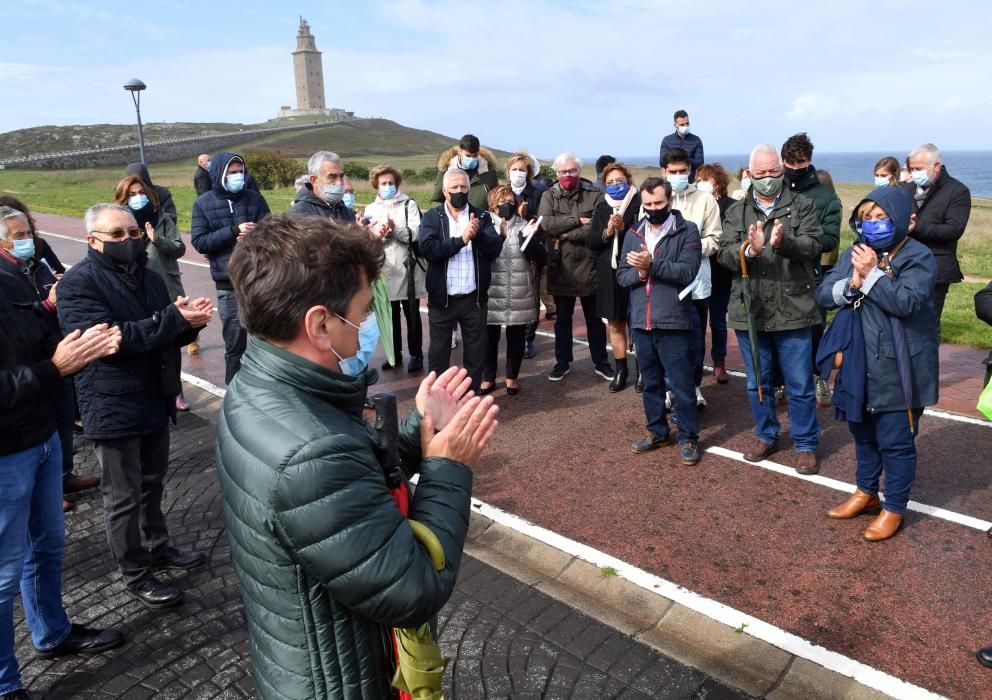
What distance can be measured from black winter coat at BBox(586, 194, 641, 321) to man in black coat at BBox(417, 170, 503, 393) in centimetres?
99

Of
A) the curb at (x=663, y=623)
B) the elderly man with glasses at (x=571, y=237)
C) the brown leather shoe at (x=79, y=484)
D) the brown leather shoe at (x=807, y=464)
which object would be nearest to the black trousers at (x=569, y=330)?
the elderly man with glasses at (x=571, y=237)

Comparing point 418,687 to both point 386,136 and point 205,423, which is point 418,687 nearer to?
point 205,423

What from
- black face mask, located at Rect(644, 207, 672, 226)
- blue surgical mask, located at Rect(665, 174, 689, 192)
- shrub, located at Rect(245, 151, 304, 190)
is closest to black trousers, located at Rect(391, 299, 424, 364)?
blue surgical mask, located at Rect(665, 174, 689, 192)

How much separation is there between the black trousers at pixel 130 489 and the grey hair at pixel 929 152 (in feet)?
22.8

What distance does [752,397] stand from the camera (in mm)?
6219

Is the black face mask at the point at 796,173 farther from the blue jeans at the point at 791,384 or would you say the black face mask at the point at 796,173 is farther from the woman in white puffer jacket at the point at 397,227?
the woman in white puffer jacket at the point at 397,227

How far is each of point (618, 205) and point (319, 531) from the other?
628 centimetres

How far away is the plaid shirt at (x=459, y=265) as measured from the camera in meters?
7.28

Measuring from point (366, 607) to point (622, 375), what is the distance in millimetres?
6310

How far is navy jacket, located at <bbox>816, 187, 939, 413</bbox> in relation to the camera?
4.62 meters

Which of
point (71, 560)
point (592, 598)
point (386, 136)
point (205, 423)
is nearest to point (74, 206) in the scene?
point (205, 423)

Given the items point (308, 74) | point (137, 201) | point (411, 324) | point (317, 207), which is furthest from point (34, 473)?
point (308, 74)

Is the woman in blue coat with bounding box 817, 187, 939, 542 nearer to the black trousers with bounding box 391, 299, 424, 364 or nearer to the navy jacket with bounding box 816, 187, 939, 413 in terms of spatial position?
the navy jacket with bounding box 816, 187, 939, 413

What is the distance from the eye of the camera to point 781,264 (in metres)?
5.93
